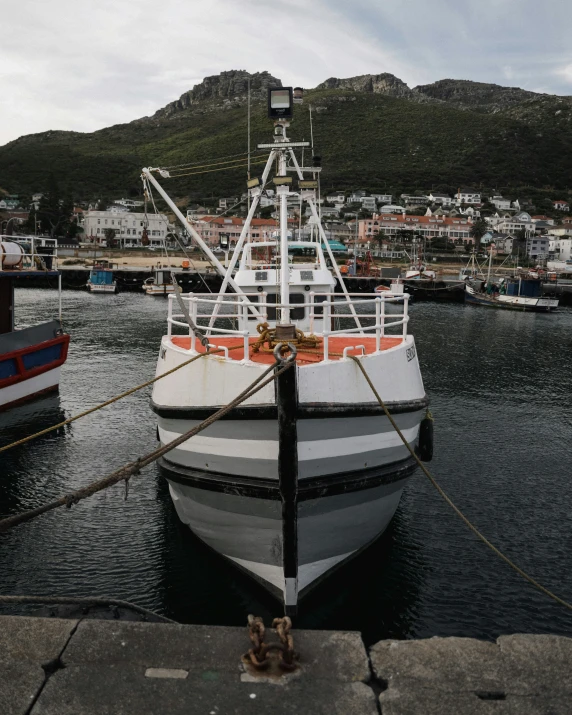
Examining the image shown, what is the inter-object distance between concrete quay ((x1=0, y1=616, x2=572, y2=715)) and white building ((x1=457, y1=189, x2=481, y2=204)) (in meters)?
169

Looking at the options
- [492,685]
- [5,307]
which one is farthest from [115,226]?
[492,685]

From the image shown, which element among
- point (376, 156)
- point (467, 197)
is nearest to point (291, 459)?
point (467, 197)

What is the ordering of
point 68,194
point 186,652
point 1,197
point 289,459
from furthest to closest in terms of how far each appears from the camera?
1. point 1,197
2. point 68,194
3. point 289,459
4. point 186,652

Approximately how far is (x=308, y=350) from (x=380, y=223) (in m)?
132

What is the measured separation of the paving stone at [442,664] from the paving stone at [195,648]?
0.63 feet

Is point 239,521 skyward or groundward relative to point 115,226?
groundward

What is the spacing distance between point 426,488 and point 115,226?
12062cm

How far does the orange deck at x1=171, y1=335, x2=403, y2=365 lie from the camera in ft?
28.6

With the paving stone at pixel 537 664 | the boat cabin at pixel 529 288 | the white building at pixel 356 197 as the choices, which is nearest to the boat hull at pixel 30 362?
the paving stone at pixel 537 664

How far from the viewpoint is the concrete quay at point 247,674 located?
4215 millimetres

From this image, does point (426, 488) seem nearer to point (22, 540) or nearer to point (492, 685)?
point (22, 540)

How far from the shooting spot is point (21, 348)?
19703 mm

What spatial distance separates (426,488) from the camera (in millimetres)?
13992

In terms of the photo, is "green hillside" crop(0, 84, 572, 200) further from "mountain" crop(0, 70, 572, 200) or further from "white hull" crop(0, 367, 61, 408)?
"white hull" crop(0, 367, 61, 408)
